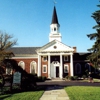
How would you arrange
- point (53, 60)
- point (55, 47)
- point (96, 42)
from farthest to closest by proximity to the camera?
point (53, 60), point (55, 47), point (96, 42)

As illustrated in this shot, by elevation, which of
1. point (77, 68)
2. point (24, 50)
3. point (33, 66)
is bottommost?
point (77, 68)

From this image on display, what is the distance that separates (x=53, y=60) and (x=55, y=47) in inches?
137

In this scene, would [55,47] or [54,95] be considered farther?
[55,47]

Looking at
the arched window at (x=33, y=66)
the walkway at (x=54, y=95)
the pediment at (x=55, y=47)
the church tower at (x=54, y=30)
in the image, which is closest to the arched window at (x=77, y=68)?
the pediment at (x=55, y=47)

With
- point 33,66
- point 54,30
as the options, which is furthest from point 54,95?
point 54,30

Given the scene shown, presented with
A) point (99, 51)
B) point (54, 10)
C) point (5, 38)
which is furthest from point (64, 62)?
point (5, 38)

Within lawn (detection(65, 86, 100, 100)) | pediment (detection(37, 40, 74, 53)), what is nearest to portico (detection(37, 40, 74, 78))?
pediment (detection(37, 40, 74, 53))

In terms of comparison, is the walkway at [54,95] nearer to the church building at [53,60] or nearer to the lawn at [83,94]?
the lawn at [83,94]

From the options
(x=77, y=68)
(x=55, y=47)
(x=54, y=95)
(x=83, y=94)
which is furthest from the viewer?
(x=77, y=68)

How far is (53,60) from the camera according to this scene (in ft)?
131

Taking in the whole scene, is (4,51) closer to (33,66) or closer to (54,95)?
(54,95)

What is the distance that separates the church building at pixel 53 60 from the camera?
37750 millimetres

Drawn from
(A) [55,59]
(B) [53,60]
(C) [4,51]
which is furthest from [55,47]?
(C) [4,51]

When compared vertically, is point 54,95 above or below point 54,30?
below
